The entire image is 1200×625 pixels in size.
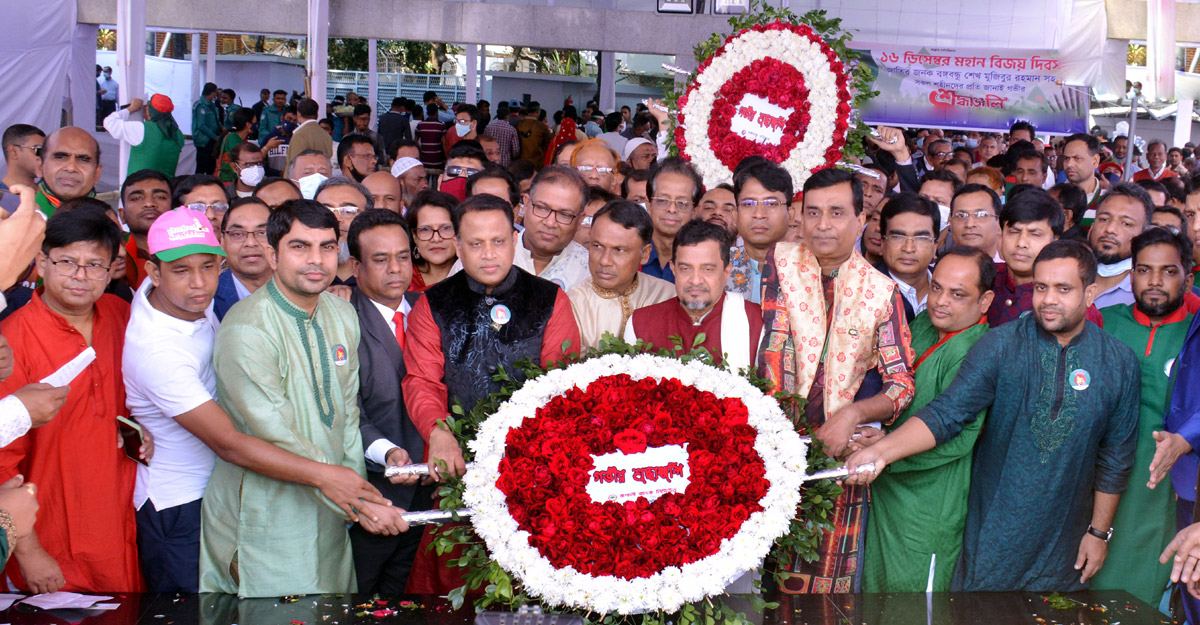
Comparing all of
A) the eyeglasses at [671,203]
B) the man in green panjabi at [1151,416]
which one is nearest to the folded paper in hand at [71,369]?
the eyeglasses at [671,203]

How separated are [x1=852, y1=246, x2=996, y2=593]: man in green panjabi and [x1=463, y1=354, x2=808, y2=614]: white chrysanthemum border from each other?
0.87 metres

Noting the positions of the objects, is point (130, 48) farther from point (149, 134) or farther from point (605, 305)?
point (605, 305)

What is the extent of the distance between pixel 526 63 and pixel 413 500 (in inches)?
1097

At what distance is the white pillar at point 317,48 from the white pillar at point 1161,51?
8.99m

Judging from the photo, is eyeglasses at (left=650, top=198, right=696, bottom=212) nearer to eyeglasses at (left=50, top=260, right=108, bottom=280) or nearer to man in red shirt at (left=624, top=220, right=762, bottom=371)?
man in red shirt at (left=624, top=220, right=762, bottom=371)

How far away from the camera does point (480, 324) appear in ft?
11.8

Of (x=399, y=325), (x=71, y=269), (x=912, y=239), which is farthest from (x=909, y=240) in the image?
(x=71, y=269)

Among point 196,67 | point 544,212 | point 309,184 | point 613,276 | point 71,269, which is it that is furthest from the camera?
point 196,67

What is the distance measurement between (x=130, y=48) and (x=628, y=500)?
996 cm

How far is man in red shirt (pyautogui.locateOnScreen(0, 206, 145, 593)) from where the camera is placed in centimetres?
345

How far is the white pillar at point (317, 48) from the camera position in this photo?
1188 cm

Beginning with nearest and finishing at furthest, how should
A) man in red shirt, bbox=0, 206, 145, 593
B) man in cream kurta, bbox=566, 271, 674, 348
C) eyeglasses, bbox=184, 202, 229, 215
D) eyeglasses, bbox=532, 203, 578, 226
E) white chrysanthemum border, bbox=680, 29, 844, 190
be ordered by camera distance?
1. man in red shirt, bbox=0, 206, 145, 593
2. man in cream kurta, bbox=566, 271, 674, 348
3. eyeglasses, bbox=532, 203, 578, 226
4. white chrysanthemum border, bbox=680, 29, 844, 190
5. eyeglasses, bbox=184, 202, 229, 215

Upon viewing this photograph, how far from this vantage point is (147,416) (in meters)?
3.56

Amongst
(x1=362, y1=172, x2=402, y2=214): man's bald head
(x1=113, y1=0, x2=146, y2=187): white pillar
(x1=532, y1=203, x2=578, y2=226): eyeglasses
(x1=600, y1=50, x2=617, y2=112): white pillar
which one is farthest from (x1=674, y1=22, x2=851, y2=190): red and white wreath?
(x1=600, y1=50, x2=617, y2=112): white pillar
